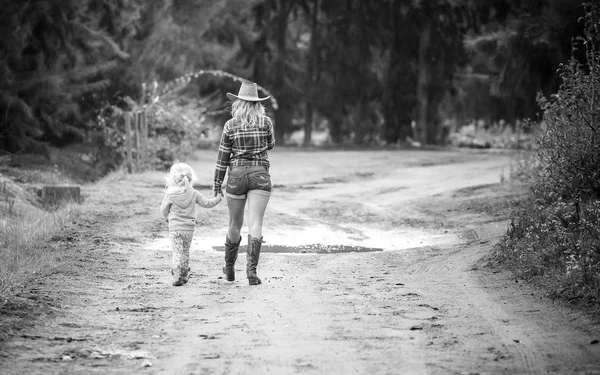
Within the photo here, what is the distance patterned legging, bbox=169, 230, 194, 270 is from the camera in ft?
34.0

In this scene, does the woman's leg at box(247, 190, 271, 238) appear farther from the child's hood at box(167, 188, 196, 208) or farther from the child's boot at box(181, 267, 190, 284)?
the child's boot at box(181, 267, 190, 284)

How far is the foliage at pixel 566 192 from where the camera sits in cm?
1071

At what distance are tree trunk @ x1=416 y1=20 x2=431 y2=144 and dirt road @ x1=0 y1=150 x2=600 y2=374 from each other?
28.0 meters

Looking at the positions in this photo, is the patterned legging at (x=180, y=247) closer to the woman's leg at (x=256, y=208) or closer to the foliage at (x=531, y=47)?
the woman's leg at (x=256, y=208)

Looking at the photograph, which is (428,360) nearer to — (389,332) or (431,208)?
(389,332)

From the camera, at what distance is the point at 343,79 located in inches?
1938

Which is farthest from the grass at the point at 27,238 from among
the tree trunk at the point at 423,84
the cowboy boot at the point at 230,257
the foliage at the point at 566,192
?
the tree trunk at the point at 423,84

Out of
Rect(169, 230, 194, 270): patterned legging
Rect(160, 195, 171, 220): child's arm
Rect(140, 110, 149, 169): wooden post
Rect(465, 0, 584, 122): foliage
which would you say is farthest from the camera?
Rect(140, 110, 149, 169): wooden post

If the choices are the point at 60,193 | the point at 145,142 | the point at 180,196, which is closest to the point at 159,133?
the point at 145,142

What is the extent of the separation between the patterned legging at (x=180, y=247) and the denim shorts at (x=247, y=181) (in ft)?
2.13

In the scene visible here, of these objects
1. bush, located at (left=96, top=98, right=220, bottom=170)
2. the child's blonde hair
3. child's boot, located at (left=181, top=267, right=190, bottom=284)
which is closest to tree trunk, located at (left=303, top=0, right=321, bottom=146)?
bush, located at (left=96, top=98, right=220, bottom=170)

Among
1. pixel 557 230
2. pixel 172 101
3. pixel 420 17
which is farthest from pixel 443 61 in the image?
pixel 557 230

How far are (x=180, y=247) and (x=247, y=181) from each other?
99cm

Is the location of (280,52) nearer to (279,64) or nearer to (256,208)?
(279,64)
